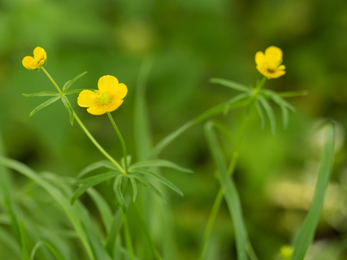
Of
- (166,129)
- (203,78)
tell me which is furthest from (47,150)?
(203,78)

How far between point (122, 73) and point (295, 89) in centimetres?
81

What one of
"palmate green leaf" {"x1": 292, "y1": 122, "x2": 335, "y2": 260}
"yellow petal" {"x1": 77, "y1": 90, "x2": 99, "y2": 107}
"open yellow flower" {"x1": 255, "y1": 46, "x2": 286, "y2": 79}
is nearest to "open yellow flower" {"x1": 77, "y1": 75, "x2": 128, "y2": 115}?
"yellow petal" {"x1": 77, "y1": 90, "x2": 99, "y2": 107}

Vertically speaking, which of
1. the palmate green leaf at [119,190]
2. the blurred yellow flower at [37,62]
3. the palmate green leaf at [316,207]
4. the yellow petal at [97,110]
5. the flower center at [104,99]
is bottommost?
the palmate green leaf at [316,207]

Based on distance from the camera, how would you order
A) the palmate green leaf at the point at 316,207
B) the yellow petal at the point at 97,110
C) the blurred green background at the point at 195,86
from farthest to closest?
the blurred green background at the point at 195,86 → the palmate green leaf at the point at 316,207 → the yellow petal at the point at 97,110

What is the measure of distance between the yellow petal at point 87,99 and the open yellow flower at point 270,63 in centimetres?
16

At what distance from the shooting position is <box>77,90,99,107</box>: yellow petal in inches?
11.9

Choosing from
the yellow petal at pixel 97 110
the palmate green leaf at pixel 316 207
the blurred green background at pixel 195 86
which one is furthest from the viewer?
the blurred green background at pixel 195 86

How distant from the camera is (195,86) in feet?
4.47

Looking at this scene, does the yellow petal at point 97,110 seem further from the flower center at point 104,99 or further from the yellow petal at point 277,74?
the yellow petal at point 277,74

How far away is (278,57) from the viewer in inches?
14.8

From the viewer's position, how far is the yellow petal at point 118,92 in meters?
0.30

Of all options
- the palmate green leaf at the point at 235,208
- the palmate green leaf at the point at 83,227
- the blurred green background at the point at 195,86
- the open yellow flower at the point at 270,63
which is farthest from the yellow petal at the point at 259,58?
the blurred green background at the point at 195,86

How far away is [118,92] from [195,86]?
1.08 meters

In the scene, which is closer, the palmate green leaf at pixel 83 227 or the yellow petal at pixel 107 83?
the yellow petal at pixel 107 83
